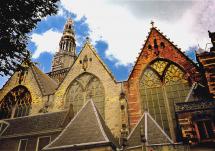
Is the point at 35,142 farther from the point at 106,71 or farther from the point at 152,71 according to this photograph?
the point at 152,71

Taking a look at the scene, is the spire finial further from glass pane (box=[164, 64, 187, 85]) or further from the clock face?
glass pane (box=[164, 64, 187, 85])

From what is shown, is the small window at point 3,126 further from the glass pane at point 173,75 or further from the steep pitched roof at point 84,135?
the glass pane at point 173,75

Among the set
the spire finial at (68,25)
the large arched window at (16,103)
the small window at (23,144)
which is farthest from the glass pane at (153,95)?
A: the spire finial at (68,25)

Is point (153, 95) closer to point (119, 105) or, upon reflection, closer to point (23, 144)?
point (119, 105)

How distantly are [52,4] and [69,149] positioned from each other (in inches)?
300

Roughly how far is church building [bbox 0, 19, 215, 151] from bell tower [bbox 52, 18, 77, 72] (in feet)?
58.6

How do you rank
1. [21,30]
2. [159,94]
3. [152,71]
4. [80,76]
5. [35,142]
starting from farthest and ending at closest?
1. [80,76]
2. [152,71]
3. [159,94]
4. [35,142]
5. [21,30]

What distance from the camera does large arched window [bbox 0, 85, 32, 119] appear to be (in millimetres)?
22078

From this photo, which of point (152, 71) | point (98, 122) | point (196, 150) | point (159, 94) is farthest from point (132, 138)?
point (152, 71)

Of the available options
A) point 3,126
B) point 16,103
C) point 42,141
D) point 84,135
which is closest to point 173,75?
point 84,135

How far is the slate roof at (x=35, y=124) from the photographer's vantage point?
55.6 feet

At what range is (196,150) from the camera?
14148 millimetres

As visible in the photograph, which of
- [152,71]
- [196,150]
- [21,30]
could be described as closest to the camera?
[21,30]

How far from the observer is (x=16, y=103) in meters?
22.8
